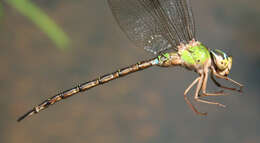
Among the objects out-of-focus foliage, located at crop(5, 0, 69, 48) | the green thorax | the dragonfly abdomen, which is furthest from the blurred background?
the green thorax

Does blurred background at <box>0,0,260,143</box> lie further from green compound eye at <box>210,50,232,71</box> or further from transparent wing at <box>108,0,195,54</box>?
green compound eye at <box>210,50,232,71</box>

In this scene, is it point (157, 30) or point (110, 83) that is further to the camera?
point (110, 83)

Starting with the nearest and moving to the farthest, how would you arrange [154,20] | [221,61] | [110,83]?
1. [221,61]
2. [154,20]
3. [110,83]

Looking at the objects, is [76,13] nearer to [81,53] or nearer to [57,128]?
[81,53]

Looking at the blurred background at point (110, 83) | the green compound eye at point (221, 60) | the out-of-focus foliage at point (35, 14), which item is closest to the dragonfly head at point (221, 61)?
the green compound eye at point (221, 60)

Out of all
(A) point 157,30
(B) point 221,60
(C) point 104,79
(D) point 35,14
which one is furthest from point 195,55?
(D) point 35,14

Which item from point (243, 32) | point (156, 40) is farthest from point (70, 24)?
Answer: point (156, 40)

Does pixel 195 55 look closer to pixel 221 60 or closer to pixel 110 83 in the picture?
pixel 221 60
